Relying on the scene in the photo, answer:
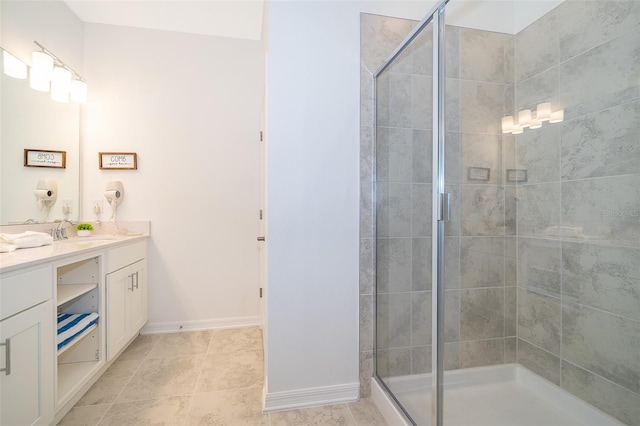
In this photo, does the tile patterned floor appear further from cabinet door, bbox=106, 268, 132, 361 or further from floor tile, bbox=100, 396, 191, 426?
cabinet door, bbox=106, 268, 132, 361

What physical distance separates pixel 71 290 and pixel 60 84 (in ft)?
5.22

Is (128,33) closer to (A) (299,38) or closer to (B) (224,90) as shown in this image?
(B) (224,90)

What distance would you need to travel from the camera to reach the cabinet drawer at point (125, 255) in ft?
5.95

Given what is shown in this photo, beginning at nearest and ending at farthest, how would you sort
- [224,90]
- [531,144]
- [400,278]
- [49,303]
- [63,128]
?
[49,303], [400,278], [531,144], [63,128], [224,90]

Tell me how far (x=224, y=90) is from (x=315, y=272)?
6.50ft

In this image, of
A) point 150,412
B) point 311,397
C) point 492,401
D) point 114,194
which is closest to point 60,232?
point 114,194

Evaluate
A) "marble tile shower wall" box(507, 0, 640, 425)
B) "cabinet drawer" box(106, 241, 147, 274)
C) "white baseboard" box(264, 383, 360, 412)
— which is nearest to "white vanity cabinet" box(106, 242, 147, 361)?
"cabinet drawer" box(106, 241, 147, 274)

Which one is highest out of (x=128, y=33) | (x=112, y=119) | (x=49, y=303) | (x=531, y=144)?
(x=128, y=33)

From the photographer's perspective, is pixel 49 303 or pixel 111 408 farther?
pixel 111 408

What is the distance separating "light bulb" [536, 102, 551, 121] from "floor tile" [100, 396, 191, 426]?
2.55m

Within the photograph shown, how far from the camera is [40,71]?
192 centimetres

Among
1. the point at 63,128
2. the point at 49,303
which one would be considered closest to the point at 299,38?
the point at 49,303

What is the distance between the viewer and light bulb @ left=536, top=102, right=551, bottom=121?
1.53m

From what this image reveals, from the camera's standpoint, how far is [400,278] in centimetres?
146
